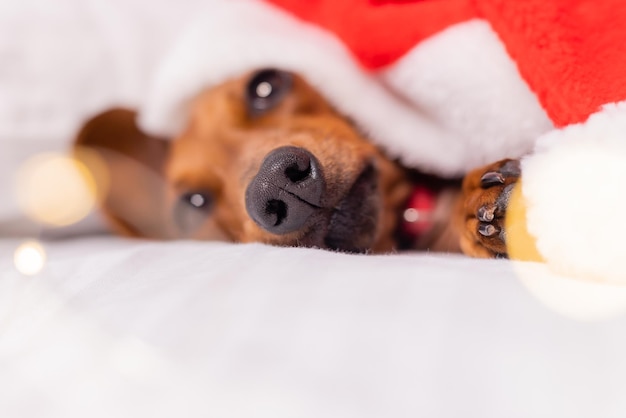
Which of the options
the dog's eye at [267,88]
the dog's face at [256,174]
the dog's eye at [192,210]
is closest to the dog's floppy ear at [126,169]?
the dog's face at [256,174]

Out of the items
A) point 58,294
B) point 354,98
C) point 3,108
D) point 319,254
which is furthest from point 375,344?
point 3,108

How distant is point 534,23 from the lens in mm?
829

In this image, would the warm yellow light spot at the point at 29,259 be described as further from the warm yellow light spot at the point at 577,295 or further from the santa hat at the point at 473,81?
the warm yellow light spot at the point at 577,295

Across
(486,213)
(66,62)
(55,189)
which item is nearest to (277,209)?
(486,213)

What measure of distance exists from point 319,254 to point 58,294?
35 centimetres

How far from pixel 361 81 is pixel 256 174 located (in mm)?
292

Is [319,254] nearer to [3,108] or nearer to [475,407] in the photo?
[475,407]

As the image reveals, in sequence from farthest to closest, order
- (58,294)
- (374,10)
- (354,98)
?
(354,98) → (374,10) → (58,294)

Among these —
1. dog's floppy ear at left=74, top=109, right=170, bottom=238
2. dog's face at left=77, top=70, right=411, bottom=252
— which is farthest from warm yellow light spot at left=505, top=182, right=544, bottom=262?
dog's floppy ear at left=74, top=109, right=170, bottom=238

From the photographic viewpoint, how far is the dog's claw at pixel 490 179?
884mm

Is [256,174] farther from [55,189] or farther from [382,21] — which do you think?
[55,189]

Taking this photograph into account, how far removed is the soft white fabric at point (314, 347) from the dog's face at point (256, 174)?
0.19 meters

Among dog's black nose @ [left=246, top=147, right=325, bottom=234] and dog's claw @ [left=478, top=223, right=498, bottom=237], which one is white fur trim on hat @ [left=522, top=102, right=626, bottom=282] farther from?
dog's black nose @ [left=246, top=147, right=325, bottom=234]

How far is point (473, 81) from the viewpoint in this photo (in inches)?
38.3
